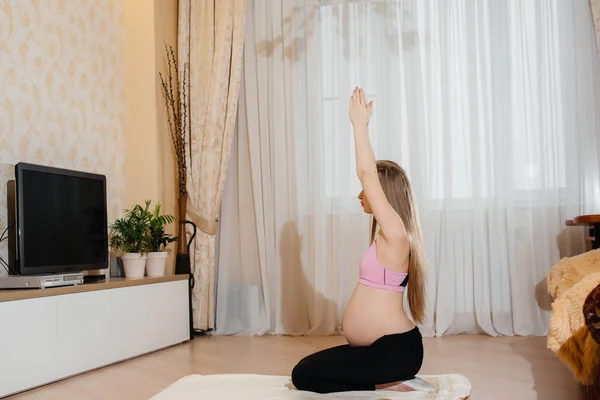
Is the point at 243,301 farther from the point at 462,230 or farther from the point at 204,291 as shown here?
the point at 462,230

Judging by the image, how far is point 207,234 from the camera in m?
4.43

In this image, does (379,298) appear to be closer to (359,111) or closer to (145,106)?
(359,111)

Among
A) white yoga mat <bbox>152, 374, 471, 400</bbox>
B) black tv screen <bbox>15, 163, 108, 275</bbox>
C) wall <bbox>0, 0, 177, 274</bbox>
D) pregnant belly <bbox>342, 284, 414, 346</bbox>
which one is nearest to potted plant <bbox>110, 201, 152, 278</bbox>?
black tv screen <bbox>15, 163, 108, 275</bbox>

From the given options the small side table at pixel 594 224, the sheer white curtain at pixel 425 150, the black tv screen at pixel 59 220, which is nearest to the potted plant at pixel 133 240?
the black tv screen at pixel 59 220

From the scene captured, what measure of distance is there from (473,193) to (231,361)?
1910 mm

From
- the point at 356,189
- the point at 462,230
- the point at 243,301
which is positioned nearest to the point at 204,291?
the point at 243,301

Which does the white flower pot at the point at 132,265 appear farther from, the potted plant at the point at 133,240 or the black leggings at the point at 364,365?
the black leggings at the point at 364,365

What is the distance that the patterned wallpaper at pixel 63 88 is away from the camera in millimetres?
3387

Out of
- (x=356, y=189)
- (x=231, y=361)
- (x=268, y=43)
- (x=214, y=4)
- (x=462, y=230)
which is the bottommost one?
(x=231, y=361)

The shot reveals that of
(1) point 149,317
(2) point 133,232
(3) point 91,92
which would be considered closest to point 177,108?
(3) point 91,92

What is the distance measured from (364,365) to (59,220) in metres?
1.93

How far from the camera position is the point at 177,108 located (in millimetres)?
4570

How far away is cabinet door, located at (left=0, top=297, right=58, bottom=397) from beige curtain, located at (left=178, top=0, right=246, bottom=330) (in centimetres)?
149

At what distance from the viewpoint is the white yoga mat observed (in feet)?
7.93
